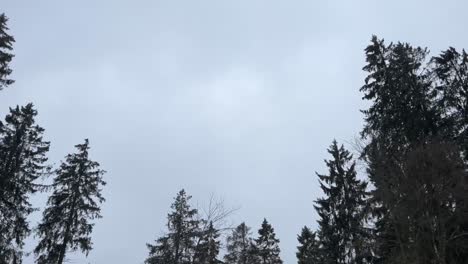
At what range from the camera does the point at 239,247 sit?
44.9 m

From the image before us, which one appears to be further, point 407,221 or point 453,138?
point 453,138

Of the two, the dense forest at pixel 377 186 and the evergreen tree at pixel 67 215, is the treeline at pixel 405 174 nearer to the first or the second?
the dense forest at pixel 377 186

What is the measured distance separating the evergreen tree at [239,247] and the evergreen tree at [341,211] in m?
13.7

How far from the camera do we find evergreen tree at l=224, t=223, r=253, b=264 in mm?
43672

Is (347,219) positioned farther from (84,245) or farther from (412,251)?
(84,245)

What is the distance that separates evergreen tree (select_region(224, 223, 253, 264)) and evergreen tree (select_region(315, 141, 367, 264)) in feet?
44.9

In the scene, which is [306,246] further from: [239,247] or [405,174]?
[405,174]

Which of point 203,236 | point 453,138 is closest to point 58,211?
point 203,236

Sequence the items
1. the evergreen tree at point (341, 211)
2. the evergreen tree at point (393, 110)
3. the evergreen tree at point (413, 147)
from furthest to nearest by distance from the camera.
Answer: the evergreen tree at point (341, 211), the evergreen tree at point (393, 110), the evergreen tree at point (413, 147)

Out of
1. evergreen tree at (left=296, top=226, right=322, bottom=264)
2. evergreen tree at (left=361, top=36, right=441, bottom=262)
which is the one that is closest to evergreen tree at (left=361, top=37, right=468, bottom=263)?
evergreen tree at (left=361, top=36, right=441, bottom=262)

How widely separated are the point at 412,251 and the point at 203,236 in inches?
359

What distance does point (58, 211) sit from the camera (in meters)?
29.9

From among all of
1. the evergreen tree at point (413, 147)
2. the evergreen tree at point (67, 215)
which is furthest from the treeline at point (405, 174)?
the evergreen tree at point (67, 215)

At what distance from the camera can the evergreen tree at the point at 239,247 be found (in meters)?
43.7
